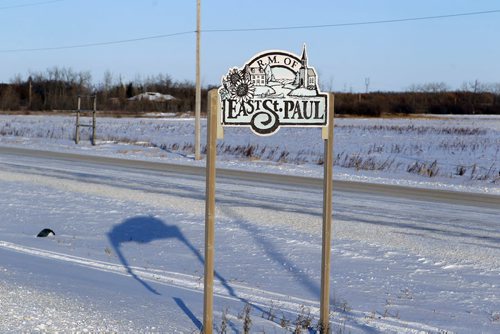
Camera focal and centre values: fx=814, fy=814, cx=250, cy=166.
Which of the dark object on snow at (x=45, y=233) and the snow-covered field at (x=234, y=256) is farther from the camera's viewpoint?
the dark object on snow at (x=45, y=233)

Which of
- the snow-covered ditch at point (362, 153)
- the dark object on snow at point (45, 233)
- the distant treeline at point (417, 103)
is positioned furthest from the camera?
the distant treeline at point (417, 103)

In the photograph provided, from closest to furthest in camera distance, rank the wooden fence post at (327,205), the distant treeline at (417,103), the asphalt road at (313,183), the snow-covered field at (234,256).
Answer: the wooden fence post at (327,205) < the snow-covered field at (234,256) < the asphalt road at (313,183) < the distant treeline at (417,103)

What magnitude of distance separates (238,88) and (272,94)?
29 cm

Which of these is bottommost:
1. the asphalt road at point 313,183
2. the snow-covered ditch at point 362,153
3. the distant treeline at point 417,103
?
the asphalt road at point 313,183

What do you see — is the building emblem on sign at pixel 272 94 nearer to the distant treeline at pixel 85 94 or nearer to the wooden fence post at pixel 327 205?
the wooden fence post at pixel 327 205

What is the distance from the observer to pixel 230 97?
263 inches

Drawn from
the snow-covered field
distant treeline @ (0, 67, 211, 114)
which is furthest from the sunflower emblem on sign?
distant treeline @ (0, 67, 211, 114)

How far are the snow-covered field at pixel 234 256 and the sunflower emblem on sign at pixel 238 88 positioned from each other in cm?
197

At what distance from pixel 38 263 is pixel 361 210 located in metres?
7.04

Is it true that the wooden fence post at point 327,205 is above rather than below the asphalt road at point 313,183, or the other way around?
above

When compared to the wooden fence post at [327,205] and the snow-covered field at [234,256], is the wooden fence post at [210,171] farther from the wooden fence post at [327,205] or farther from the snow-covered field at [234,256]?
the wooden fence post at [327,205]

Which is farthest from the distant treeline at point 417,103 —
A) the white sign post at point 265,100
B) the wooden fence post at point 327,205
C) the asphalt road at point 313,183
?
the white sign post at point 265,100

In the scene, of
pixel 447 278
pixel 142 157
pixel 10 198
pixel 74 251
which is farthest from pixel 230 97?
pixel 142 157

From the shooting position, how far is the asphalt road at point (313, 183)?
1770cm
